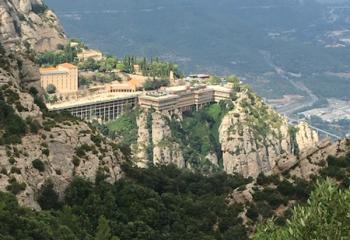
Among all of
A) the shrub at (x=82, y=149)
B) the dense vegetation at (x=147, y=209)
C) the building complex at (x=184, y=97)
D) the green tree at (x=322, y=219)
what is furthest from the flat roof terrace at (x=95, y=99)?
the green tree at (x=322, y=219)

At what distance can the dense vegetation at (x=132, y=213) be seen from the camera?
31.8 meters

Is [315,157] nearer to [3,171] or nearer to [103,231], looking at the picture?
[103,231]

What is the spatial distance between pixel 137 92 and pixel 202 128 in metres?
8.22

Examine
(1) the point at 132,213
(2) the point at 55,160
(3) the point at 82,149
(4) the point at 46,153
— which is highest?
(3) the point at 82,149

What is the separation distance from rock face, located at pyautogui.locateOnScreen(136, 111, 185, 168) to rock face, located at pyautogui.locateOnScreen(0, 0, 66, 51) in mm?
20737

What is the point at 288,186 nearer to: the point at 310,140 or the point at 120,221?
the point at 120,221

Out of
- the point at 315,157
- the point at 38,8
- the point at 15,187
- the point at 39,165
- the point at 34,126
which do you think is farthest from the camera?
the point at 38,8

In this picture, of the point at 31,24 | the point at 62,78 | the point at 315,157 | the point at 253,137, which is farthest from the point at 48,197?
the point at 31,24

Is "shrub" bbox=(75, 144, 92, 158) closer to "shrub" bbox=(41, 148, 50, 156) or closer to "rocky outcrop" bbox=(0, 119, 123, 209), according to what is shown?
"rocky outcrop" bbox=(0, 119, 123, 209)

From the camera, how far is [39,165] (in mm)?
34750

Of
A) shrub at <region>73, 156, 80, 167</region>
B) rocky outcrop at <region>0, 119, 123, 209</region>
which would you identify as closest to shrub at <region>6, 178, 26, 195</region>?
rocky outcrop at <region>0, 119, 123, 209</region>

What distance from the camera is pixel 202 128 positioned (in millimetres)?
90250

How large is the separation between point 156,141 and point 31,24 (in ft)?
101

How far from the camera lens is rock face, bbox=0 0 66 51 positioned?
97.1 metres
